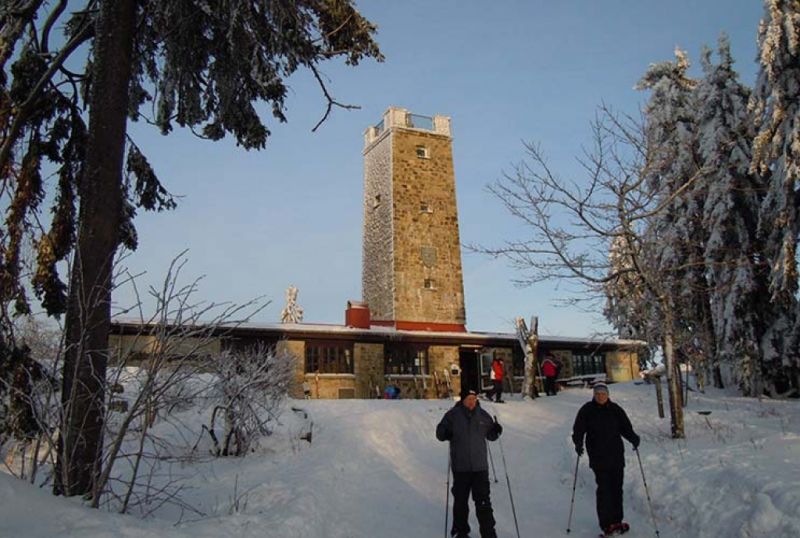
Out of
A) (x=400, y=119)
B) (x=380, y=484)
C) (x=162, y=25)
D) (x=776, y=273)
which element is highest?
(x=400, y=119)

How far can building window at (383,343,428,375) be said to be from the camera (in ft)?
82.9

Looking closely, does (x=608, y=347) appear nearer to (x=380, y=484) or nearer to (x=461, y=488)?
(x=380, y=484)

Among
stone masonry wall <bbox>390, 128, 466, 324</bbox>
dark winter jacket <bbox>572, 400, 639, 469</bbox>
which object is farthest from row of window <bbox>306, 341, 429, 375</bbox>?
dark winter jacket <bbox>572, 400, 639, 469</bbox>

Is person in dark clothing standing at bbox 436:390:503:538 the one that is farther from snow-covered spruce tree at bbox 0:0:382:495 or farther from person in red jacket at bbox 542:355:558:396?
person in red jacket at bbox 542:355:558:396

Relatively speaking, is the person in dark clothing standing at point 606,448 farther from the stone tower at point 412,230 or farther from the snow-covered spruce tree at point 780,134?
the stone tower at point 412,230

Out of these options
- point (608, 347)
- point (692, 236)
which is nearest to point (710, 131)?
point (692, 236)

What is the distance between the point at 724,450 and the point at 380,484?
17.2ft

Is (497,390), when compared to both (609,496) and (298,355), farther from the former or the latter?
(609,496)

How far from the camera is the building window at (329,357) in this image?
2364 cm

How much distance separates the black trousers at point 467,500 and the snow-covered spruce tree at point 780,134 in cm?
1507

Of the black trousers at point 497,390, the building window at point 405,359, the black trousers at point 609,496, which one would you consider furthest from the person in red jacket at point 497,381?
the black trousers at point 609,496

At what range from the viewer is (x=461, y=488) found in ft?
22.6

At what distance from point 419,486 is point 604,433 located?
3853 millimetres

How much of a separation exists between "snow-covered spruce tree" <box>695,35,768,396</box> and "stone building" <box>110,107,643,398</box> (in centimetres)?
499
